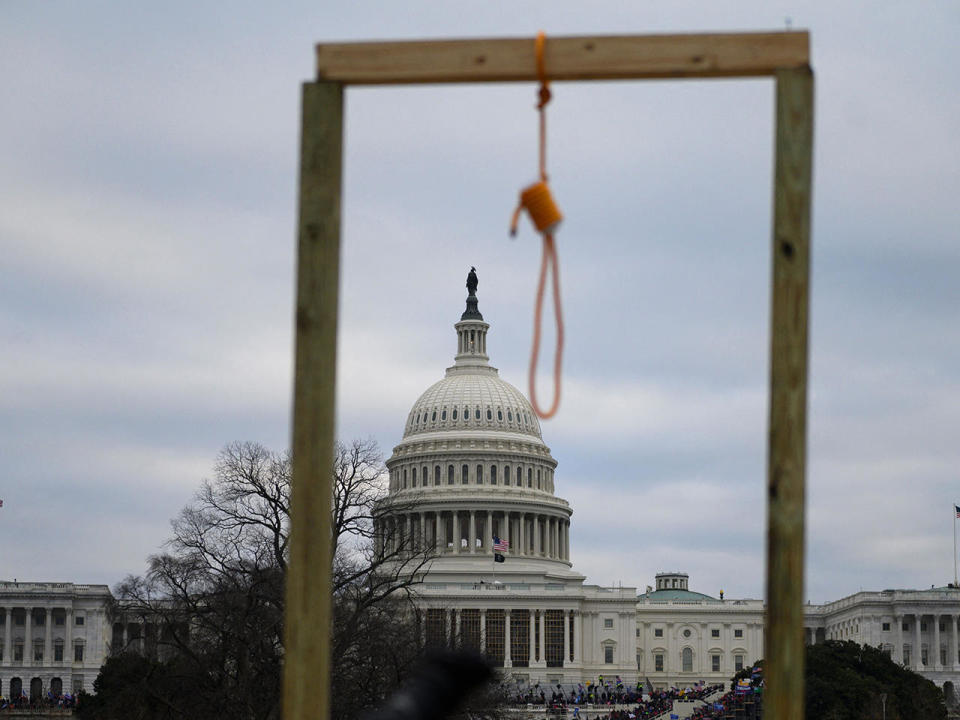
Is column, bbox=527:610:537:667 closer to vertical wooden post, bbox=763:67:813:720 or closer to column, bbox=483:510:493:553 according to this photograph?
column, bbox=483:510:493:553

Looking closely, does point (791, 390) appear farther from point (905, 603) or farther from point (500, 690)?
point (905, 603)

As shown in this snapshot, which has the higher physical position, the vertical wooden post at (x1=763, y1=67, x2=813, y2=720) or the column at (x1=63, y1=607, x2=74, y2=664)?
the column at (x1=63, y1=607, x2=74, y2=664)

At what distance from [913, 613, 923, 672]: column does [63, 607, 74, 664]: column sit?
84.3 metres

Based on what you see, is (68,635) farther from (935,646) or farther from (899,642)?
(935,646)

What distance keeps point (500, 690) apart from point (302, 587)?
75750 millimetres

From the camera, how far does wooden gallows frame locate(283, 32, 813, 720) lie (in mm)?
10352

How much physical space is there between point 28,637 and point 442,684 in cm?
18937

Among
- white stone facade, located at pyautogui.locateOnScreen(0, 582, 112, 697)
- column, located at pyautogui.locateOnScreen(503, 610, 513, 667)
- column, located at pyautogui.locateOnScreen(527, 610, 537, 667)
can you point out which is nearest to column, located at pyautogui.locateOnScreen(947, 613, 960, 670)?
column, located at pyautogui.locateOnScreen(527, 610, 537, 667)

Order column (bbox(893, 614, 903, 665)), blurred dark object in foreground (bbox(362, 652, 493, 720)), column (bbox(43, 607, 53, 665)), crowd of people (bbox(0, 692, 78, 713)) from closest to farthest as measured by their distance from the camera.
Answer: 1. blurred dark object in foreground (bbox(362, 652, 493, 720))
2. crowd of people (bbox(0, 692, 78, 713))
3. column (bbox(43, 607, 53, 665))
4. column (bbox(893, 614, 903, 665))

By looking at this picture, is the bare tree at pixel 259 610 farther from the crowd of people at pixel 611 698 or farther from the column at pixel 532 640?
the column at pixel 532 640

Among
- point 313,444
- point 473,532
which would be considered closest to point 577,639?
point 473,532

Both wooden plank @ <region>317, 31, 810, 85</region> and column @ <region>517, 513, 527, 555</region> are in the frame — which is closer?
wooden plank @ <region>317, 31, 810, 85</region>

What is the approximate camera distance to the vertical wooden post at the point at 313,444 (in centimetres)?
1061

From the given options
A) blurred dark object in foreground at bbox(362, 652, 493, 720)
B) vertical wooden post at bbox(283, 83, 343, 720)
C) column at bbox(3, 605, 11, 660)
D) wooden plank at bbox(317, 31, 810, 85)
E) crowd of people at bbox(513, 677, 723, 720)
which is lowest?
blurred dark object in foreground at bbox(362, 652, 493, 720)
